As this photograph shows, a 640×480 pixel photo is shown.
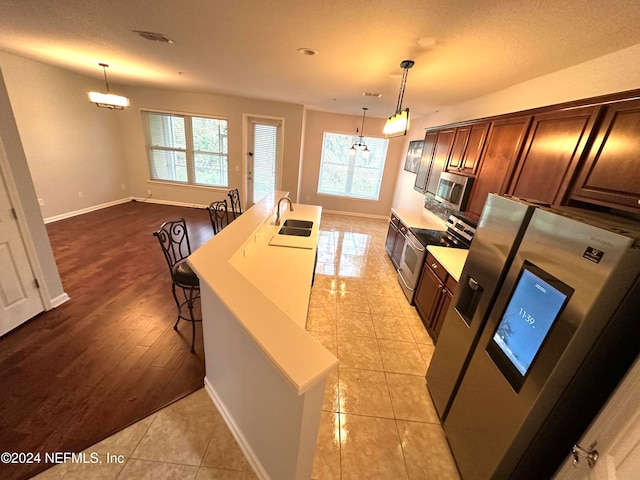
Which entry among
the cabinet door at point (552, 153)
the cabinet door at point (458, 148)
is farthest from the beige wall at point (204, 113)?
the cabinet door at point (552, 153)

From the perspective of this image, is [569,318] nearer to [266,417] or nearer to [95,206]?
[266,417]

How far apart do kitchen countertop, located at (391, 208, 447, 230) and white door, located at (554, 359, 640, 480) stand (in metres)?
2.89

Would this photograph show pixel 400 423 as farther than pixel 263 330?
Yes

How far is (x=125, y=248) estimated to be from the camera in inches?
151

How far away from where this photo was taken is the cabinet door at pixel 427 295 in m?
2.53

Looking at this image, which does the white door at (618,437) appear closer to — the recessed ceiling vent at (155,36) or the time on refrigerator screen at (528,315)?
the time on refrigerator screen at (528,315)

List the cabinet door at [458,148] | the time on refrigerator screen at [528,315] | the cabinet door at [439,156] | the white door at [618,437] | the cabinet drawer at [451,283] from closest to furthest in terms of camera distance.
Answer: the white door at [618,437], the time on refrigerator screen at [528,315], the cabinet drawer at [451,283], the cabinet door at [458,148], the cabinet door at [439,156]

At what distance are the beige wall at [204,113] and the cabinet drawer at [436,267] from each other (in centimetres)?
427

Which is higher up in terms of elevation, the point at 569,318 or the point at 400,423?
the point at 569,318

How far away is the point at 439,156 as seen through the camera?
344cm

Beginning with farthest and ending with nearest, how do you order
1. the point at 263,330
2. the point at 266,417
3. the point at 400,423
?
the point at 400,423 < the point at 266,417 < the point at 263,330

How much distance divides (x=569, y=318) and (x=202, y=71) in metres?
4.62

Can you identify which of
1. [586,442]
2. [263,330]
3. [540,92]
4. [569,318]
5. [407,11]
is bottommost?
[586,442]

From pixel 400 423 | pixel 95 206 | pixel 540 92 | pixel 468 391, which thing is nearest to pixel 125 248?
pixel 95 206
